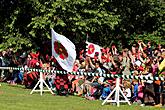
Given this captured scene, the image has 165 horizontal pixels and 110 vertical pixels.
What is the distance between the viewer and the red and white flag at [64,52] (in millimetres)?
18469

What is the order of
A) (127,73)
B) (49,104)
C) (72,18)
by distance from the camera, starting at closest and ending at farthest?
1. (49,104)
2. (127,73)
3. (72,18)

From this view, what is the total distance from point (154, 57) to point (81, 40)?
14679 mm

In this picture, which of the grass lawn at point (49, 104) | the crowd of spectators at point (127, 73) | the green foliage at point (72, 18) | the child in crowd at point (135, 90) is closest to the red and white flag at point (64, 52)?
the grass lawn at point (49, 104)

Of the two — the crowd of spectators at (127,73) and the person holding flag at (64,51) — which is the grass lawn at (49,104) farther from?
the person holding flag at (64,51)

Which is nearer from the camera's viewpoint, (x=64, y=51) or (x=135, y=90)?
(x=135, y=90)

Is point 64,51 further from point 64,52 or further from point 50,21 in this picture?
point 50,21

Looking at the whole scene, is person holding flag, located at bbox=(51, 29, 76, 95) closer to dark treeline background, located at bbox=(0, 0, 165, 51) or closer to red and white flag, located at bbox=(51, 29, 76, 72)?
red and white flag, located at bbox=(51, 29, 76, 72)

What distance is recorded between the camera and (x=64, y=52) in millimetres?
18766

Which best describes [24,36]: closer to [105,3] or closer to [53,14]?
[53,14]

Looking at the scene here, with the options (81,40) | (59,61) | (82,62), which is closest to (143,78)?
(59,61)

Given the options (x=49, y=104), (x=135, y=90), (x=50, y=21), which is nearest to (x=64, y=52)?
(x=49, y=104)

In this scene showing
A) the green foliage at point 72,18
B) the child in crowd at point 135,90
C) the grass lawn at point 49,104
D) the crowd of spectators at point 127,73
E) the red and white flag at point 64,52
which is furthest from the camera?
the green foliage at point 72,18

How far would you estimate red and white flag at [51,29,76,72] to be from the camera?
18.5 m

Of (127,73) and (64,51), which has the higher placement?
(64,51)
